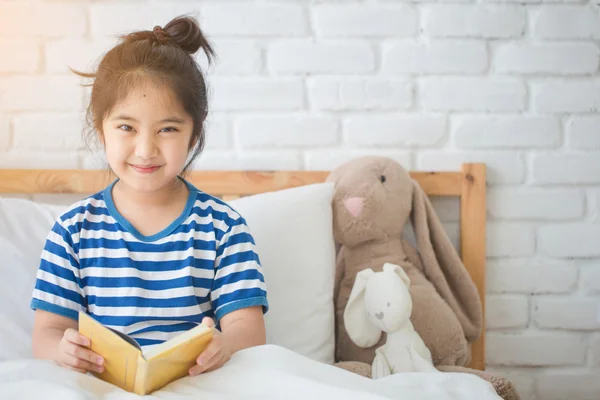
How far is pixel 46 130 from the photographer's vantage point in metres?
1.57

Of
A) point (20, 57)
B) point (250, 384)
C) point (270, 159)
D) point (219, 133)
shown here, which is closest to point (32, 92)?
point (20, 57)

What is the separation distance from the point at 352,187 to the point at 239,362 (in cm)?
59

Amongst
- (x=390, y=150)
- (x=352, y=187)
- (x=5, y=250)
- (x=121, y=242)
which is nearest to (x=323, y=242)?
(x=352, y=187)

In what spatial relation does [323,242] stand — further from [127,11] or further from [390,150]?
[127,11]

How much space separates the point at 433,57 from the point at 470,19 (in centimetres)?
12

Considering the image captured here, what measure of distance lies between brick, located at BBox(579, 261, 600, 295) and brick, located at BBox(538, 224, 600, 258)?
0.10 feet

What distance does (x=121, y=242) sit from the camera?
3.72 ft

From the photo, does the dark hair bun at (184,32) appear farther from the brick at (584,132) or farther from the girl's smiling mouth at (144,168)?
the brick at (584,132)

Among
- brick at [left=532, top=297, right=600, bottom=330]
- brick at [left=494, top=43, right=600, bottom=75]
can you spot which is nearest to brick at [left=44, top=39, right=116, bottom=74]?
brick at [left=494, top=43, right=600, bottom=75]

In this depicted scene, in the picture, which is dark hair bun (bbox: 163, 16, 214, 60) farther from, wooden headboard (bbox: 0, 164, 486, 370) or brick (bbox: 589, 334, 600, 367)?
brick (bbox: 589, 334, 600, 367)

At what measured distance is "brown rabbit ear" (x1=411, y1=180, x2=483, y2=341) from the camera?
1.48 metres

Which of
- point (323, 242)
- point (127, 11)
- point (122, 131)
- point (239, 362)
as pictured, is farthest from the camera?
point (127, 11)

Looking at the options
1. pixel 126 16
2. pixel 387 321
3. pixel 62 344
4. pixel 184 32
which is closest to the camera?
pixel 62 344

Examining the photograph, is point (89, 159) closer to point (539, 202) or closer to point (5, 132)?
point (5, 132)
